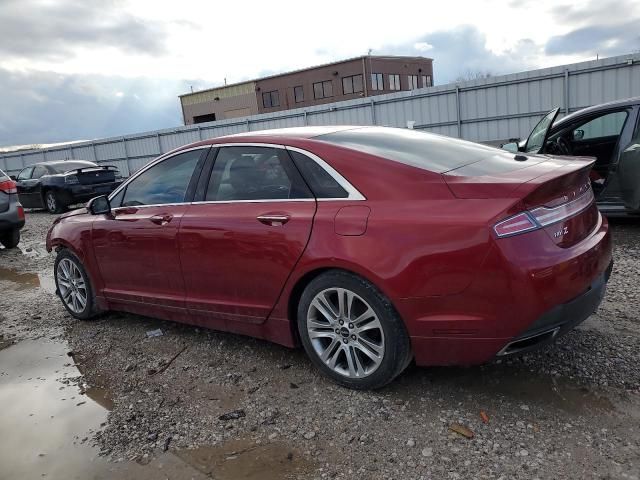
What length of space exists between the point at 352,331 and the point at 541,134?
5.15 metres

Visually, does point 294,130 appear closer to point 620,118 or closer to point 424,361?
point 424,361

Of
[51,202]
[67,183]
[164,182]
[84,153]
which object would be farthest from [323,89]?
[164,182]

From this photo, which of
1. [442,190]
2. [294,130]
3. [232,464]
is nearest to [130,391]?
[232,464]

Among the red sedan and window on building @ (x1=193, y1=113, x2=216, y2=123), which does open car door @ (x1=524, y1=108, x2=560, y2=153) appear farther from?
window on building @ (x1=193, y1=113, x2=216, y2=123)

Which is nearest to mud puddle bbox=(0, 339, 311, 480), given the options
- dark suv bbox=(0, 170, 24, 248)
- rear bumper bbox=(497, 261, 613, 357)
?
rear bumper bbox=(497, 261, 613, 357)

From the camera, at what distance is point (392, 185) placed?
9.86ft

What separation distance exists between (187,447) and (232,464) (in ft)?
1.06

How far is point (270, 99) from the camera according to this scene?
5497 cm

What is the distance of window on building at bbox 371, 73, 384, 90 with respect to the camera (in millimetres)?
50400

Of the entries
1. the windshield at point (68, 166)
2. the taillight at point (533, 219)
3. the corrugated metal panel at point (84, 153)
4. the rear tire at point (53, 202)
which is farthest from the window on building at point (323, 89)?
the taillight at point (533, 219)

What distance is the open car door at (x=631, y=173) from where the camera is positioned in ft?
20.1

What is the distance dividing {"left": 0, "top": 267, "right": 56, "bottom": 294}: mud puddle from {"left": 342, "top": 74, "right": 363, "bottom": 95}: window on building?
45.2 m

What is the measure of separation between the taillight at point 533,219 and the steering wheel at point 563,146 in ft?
15.4

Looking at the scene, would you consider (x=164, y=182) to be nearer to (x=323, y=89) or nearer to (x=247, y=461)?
(x=247, y=461)
